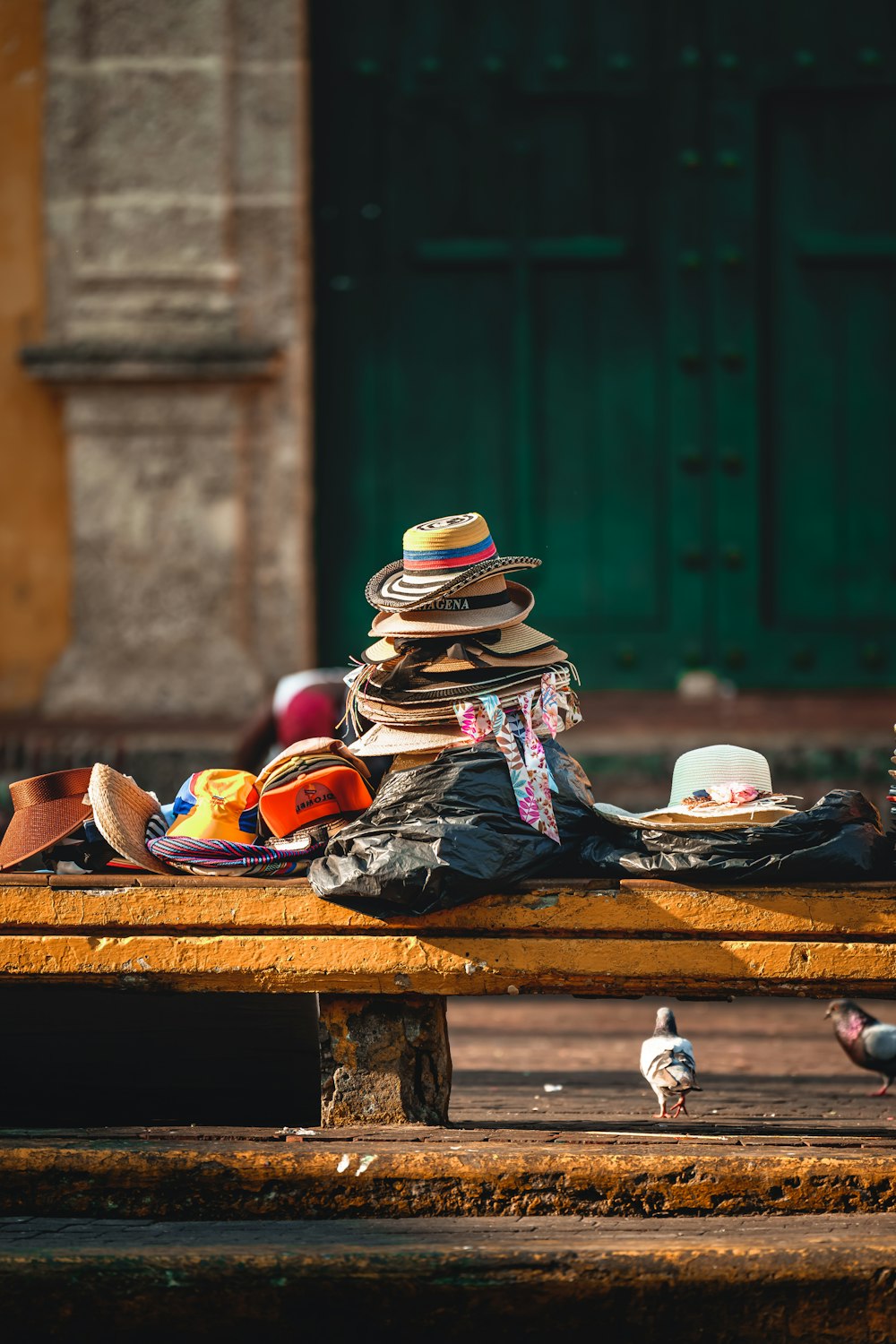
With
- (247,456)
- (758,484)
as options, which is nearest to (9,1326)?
(247,456)

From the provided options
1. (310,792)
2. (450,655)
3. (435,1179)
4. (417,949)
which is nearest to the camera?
(435,1179)

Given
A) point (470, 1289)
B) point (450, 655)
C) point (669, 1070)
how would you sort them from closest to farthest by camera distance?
1. point (470, 1289)
2. point (450, 655)
3. point (669, 1070)

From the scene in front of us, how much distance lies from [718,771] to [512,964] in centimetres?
72

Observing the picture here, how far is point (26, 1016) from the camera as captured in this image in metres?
3.82

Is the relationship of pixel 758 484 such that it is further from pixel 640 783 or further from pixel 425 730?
pixel 425 730

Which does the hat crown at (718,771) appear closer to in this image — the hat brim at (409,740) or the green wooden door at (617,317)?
the hat brim at (409,740)

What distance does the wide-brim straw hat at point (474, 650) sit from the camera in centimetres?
387

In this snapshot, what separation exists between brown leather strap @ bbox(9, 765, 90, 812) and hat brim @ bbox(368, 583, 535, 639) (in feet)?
2.50

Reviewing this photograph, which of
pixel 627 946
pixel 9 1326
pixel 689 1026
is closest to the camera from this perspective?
pixel 9 1326

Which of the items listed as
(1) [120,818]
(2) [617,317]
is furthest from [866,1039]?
(2) [617,317]

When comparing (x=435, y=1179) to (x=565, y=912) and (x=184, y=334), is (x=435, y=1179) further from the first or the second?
(x=184, y=334)

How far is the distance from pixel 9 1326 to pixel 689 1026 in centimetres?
323

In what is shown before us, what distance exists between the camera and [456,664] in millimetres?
3832

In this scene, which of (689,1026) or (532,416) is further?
(532,416)
